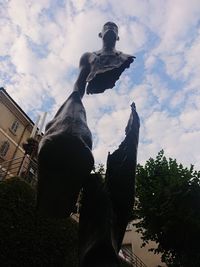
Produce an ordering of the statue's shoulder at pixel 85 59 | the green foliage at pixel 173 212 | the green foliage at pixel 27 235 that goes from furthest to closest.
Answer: the green foliage at pixel 173 212
the green foliage at pixel 27 235
the statue's shoulder at pixel 85 59

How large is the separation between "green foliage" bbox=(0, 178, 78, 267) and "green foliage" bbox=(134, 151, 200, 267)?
3938 millimetres

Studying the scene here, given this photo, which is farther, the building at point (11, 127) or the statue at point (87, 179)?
the building at point (11, 127)

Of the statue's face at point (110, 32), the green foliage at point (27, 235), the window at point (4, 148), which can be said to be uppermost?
the window at point (4, 148)

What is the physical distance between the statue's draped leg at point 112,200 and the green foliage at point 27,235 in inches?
364

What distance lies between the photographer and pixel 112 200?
148cm

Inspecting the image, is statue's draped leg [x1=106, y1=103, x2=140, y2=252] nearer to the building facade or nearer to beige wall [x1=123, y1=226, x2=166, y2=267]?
beige wall [x1=123, y1=226, x2=166, y2=267]

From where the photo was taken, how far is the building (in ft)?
88.1

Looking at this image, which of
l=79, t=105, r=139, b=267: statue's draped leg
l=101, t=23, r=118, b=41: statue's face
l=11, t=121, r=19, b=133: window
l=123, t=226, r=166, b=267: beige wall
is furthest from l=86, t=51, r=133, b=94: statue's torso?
l=11, t=121, r=19, b=133: window

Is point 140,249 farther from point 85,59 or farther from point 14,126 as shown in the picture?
point 85,59

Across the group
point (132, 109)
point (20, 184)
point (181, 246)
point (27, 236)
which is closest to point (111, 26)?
point (132, 109)

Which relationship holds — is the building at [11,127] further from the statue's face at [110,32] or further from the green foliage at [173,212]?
the statue's face at [110,32]

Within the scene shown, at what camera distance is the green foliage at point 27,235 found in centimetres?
1023

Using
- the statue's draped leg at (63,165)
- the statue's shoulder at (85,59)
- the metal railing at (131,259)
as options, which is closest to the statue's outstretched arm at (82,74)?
the statue's shoulder at (85,59)

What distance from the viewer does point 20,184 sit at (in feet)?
41.1
